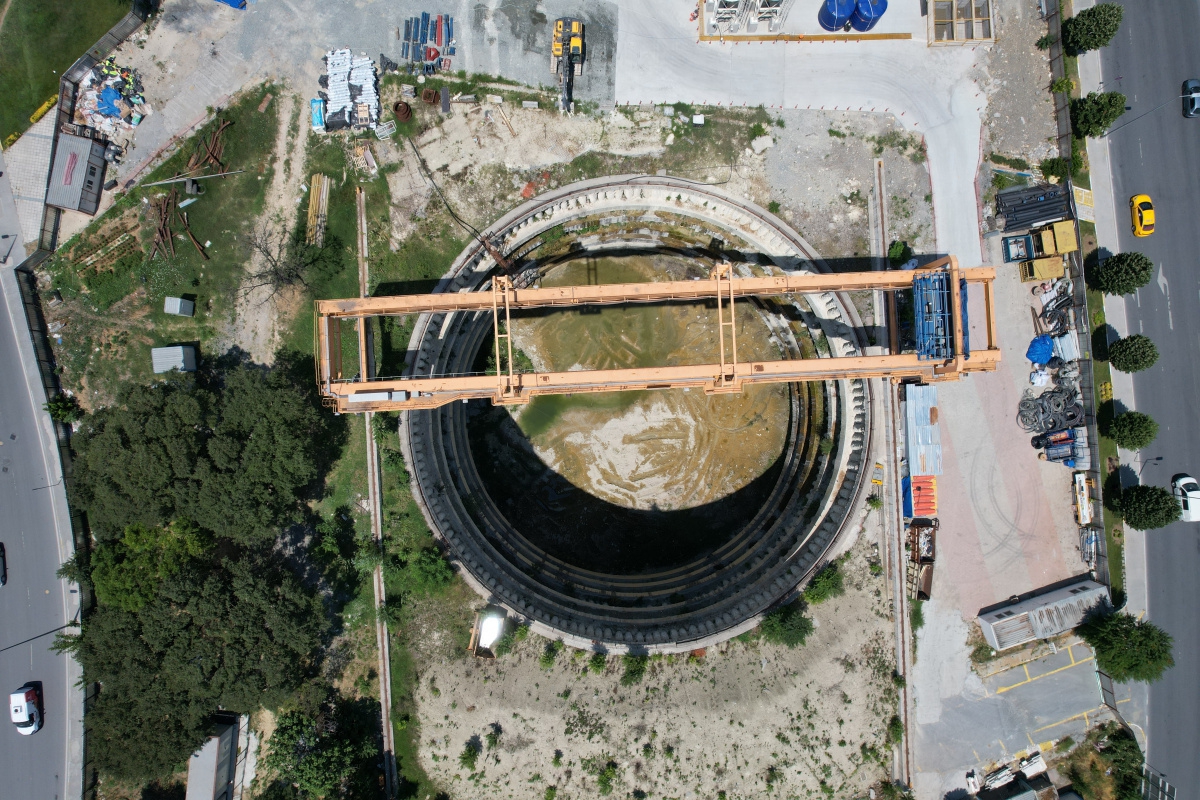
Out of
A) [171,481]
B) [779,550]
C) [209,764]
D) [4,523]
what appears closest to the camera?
[171,481]

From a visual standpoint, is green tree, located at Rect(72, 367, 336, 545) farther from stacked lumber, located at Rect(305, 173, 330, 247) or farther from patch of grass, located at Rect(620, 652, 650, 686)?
patch of grass, located at Rect(620, 652, 650, 686)

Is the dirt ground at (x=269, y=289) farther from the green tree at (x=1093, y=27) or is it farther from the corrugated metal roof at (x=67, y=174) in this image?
the green tree at (x=1093, y=27)

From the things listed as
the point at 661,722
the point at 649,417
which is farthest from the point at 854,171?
the point at 661,722

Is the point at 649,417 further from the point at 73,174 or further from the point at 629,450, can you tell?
the point at 73,174

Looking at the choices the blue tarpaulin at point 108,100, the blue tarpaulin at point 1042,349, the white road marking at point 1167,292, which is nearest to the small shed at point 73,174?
the blue tarpaulin at point 108,100

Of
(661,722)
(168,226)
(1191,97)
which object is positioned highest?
(1191,97)

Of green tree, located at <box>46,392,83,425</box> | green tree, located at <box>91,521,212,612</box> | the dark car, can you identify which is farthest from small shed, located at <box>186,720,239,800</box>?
the dark car

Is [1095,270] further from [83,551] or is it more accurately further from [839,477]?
[83,551]

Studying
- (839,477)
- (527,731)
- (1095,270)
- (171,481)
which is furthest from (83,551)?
(1095,270)
